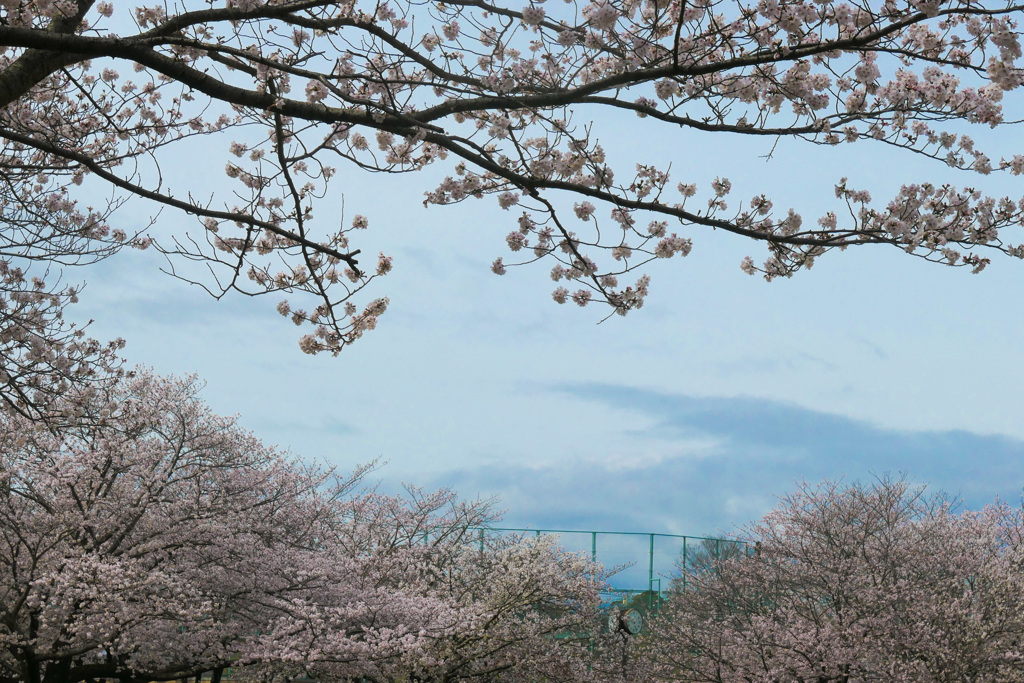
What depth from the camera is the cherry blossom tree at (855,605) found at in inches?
444

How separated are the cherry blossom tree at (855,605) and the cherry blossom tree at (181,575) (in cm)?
307

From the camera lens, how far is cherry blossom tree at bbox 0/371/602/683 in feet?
32.2

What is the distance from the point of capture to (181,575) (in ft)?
33.9

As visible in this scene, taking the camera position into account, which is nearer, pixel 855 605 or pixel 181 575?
pixel 181 575

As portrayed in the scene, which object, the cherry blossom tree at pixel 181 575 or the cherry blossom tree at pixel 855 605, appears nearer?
the cherry blossom tree at pixel 181 575

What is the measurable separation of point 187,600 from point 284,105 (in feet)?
23.3

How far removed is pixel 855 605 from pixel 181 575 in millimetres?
9337

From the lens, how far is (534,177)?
18.1ft

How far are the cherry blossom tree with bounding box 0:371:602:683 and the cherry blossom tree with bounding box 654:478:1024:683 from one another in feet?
10.1

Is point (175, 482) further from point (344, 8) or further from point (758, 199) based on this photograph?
point (758, 199)

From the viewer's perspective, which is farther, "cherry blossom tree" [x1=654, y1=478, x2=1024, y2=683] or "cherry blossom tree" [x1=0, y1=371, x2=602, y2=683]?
"cherry blossom tree" [x1=654, y1=478, x2=1024, y2=683]

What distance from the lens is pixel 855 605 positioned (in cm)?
1234

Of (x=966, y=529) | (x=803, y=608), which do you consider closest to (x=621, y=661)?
(x=803, y=608)

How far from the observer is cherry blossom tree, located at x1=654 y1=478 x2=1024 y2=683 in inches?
444
